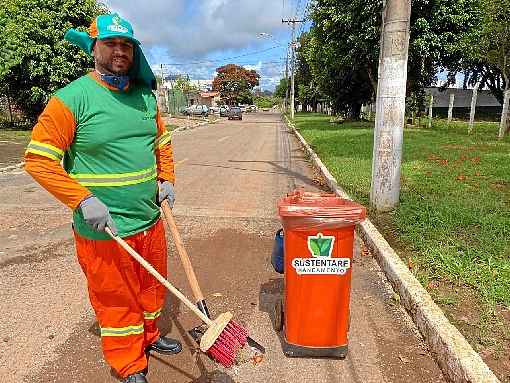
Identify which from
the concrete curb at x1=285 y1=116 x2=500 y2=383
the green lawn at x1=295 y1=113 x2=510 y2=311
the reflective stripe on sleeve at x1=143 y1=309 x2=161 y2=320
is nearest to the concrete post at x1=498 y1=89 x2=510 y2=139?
the green lawn at x1=295 y1=113 x2=510 y2=311

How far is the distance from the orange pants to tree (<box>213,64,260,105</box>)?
10035cm

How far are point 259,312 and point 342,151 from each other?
32.0 feet

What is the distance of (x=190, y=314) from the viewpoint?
11.7 ft

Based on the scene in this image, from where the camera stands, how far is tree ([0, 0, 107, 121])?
58.2 ft

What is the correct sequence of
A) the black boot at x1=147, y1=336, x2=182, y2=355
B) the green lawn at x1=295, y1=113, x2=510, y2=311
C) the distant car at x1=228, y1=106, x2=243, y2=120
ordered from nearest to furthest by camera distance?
A: the black boot at x1=147, y1=336, x2=182, y2=355 → the green lawn at x1=295, y1=113, x2=510, y2=311 → the distant car at x1=228, y1=106, x2=243, y2=120

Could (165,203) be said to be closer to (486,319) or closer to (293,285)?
(293,285)

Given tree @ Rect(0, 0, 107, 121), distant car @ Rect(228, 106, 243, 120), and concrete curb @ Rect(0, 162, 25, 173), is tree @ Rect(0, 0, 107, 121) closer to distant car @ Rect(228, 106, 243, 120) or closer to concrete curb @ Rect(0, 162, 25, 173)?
concrete curb @ Rect(0, 162, 25, 173)

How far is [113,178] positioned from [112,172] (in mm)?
35

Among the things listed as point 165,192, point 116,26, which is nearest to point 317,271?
point 165,192

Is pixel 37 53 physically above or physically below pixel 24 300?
above

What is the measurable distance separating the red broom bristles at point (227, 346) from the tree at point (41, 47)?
17113 millimetres

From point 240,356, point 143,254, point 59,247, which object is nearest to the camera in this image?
point 240,356

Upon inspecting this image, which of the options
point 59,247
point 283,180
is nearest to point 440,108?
point 283,180

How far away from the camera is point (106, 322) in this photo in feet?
8.50
